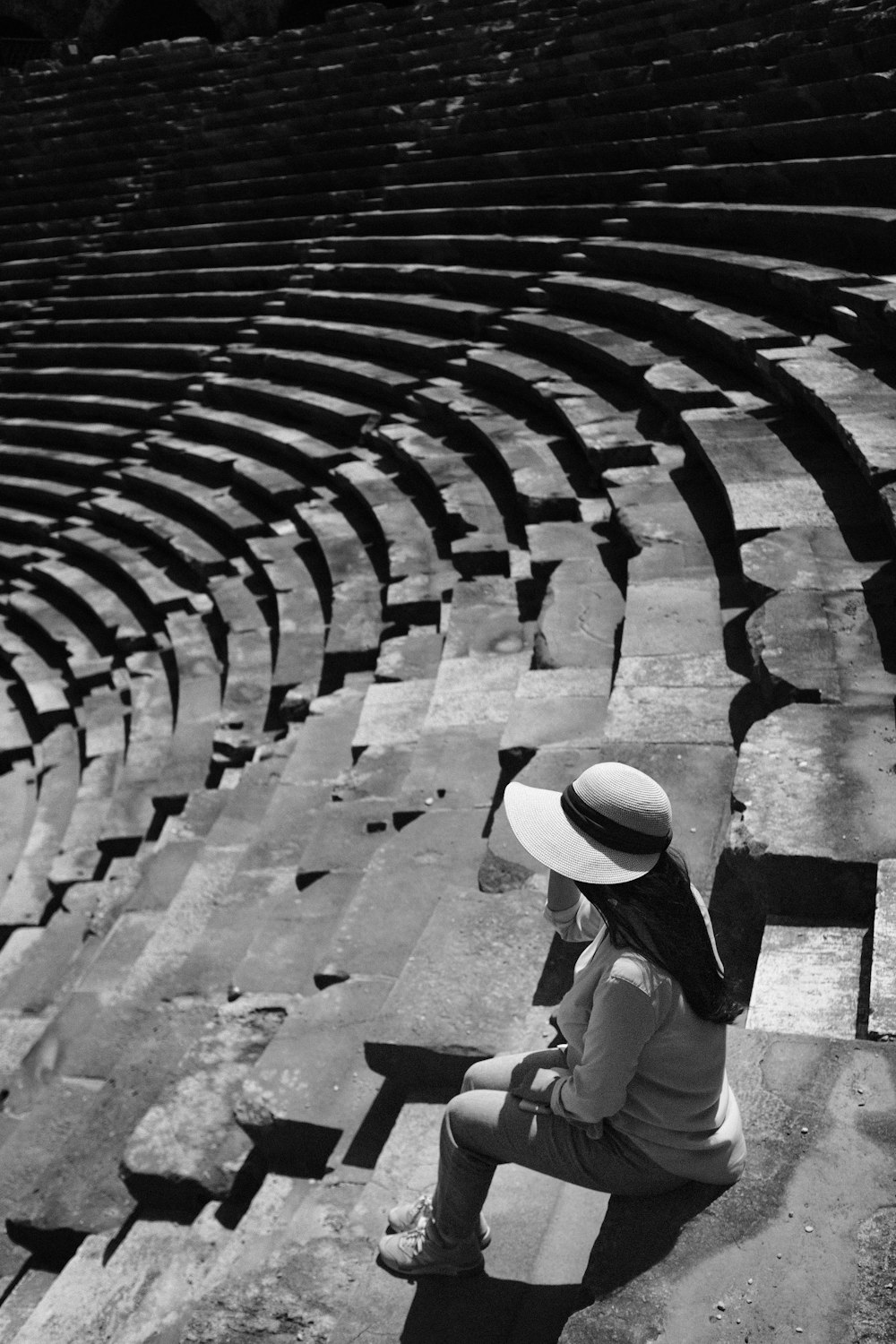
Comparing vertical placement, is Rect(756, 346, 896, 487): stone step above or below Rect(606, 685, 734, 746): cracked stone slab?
above

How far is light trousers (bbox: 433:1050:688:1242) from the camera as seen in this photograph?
262 cm

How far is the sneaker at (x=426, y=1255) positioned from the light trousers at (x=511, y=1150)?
0.04 metres

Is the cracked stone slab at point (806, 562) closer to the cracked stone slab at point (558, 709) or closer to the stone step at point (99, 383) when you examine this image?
the cracked stone slab at point (558, 709)

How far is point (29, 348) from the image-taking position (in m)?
15.1

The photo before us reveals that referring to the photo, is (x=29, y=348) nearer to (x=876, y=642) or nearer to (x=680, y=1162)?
(x=876, y=642)

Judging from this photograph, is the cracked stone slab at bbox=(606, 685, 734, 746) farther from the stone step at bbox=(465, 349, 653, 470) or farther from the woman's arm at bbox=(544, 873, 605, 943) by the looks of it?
the stone step at bbox=(465, 349, 653, 470)

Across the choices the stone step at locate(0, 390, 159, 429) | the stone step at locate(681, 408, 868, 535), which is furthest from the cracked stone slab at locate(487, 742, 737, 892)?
the stone step at locate(0, 390, 159, 429)

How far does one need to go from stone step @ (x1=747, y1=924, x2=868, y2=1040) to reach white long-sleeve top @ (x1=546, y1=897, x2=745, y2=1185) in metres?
0.51

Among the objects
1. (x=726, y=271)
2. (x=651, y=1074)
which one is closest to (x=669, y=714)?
(x=651, y=1074)

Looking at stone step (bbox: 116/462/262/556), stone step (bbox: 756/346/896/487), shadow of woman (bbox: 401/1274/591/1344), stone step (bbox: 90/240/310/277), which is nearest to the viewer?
shadow of woman (bbox: 401/1274/591/1344)

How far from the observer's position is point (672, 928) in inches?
98.1

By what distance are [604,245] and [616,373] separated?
203cm

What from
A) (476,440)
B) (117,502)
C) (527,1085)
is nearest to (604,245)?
(476,440)

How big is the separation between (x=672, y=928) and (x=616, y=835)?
231 millimetres
